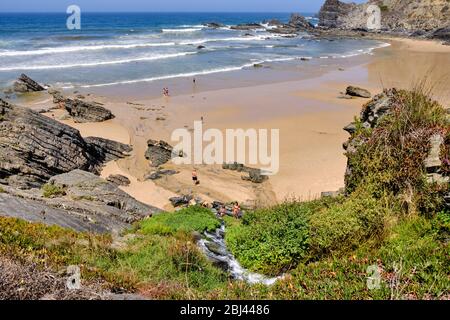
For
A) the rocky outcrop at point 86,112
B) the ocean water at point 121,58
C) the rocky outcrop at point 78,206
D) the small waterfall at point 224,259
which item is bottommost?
the small waterfall at point 224,259

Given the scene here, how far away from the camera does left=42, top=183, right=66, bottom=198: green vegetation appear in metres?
12.2

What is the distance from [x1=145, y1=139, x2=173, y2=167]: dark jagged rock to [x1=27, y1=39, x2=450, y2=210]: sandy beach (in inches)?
16.5

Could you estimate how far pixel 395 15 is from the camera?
10625 cm

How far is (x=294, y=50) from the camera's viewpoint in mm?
66688

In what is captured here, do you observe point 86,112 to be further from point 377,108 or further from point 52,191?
point 377,108

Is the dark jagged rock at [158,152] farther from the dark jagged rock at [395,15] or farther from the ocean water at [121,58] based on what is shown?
the dark jagged rock at [395,15]

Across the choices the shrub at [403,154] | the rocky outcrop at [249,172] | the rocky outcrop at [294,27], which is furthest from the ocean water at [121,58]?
the rocky outcrop at [294,27]

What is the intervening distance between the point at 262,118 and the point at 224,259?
18606 mm

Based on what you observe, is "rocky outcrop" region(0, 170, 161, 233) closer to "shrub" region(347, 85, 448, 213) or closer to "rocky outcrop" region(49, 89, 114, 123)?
"shrub" region(347, 85, 448, 213)

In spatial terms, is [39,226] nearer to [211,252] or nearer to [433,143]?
[211,252]

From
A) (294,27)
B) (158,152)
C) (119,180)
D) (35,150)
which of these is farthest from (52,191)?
(294,27)

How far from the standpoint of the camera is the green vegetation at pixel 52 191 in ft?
39.9

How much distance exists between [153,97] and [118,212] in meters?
20.4

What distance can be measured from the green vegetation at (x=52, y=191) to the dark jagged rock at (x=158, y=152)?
694cm
